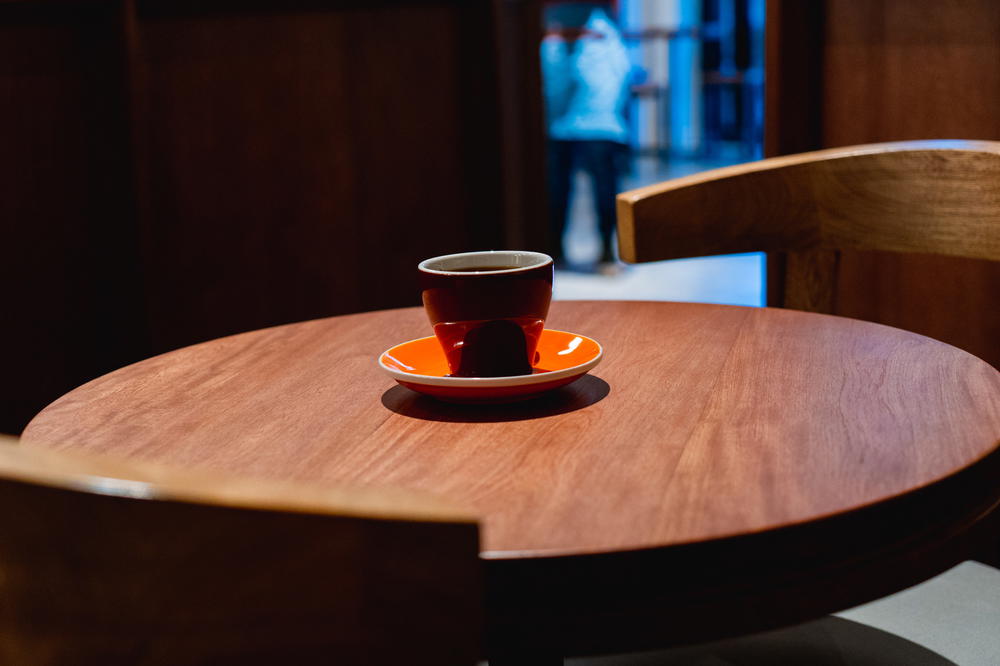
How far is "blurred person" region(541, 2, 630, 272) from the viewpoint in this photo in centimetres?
519

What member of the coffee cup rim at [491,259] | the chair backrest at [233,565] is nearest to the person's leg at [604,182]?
the coffee cup rim at [491,259]

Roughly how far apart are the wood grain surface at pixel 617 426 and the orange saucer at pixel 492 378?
15 millimetres

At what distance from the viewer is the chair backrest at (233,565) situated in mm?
353

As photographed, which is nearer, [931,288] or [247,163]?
[931,288]

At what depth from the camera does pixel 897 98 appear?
2.05 m

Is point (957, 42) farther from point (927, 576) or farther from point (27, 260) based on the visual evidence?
point (27, 260)

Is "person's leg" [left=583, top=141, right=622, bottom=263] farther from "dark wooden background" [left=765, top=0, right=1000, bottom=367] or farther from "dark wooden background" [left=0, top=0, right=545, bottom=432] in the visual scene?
"dark wooden background" [left=765, top=0, right=1000, bottom=367]

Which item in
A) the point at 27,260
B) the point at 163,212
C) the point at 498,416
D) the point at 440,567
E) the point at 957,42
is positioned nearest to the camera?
the point at 440,567

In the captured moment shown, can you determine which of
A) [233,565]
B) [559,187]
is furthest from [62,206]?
[559,187]

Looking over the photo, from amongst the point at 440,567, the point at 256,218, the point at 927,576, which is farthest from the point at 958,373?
the point at 256,218

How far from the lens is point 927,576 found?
0.61 m

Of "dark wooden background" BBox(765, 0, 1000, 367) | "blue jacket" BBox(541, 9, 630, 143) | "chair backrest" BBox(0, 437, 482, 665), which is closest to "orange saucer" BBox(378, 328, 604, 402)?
"chair backrest" BBox(0, 437, 482, 665)

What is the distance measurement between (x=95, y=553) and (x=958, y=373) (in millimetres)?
678

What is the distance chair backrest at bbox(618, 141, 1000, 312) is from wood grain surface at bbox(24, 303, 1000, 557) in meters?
0.36
